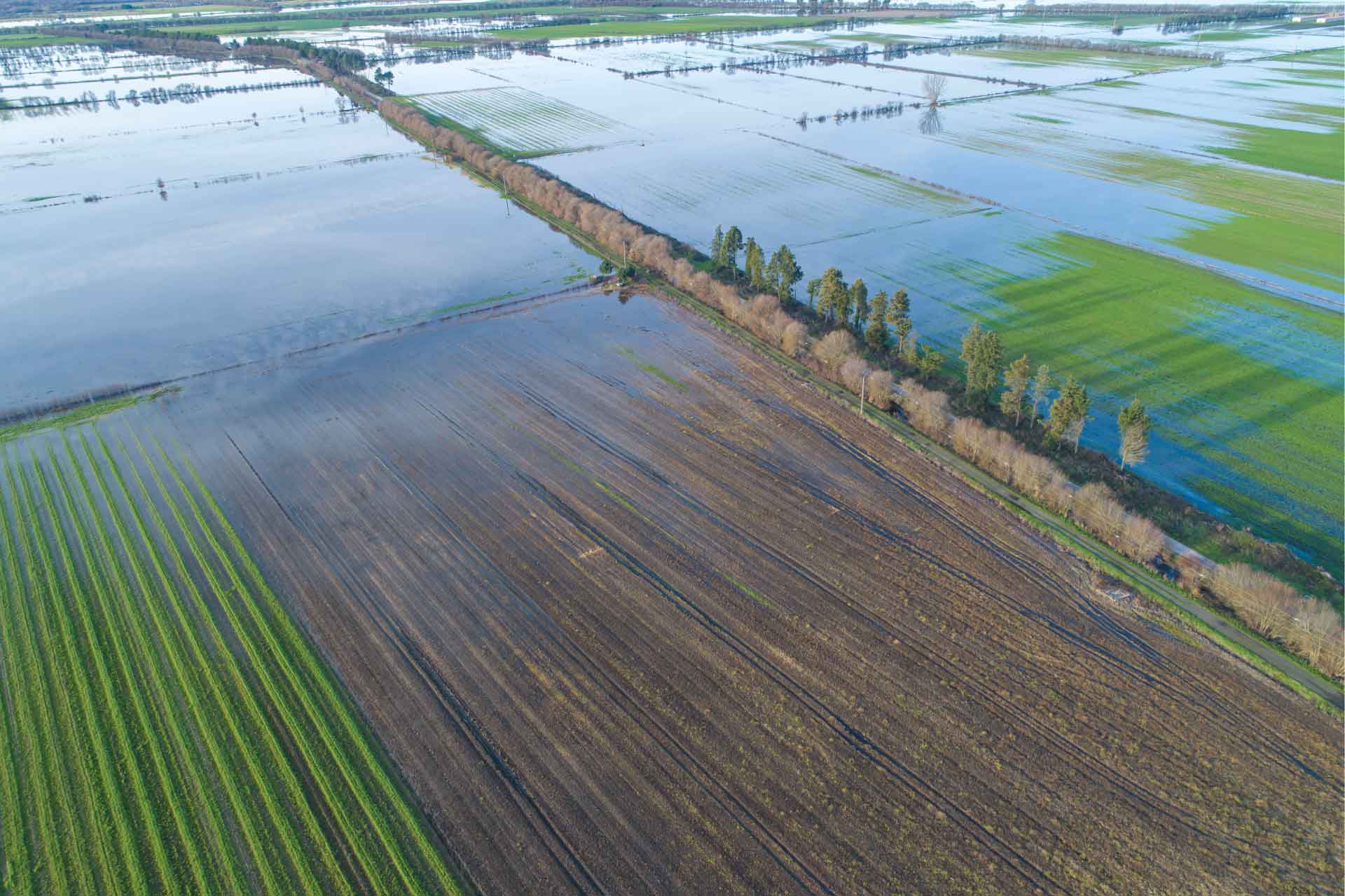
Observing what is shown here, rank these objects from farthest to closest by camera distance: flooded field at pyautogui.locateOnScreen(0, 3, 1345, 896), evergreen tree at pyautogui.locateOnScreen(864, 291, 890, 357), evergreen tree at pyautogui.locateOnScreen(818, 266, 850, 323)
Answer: evergreen tree at pyautogui.locateOnScreen(818, 266, 850, 323), evergreen tree at pyautogui.locateOnScreen(864, 291, 890, 357), flooded field at pyautogui.locateOnScreen(0, 3, 1345, 896)

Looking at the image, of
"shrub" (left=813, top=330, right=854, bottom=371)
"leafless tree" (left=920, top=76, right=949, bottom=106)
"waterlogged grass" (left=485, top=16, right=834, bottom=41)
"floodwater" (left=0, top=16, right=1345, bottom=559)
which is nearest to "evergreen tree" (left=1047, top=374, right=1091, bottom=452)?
"floodwater" (left=0, top=16, right=1345, bottom=559)

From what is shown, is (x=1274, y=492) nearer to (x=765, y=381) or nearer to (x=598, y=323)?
(x=765, y=381)

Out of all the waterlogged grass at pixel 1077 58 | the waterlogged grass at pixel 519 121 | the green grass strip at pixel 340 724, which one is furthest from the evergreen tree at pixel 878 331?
the waterlogged grass at pixel 1077 58

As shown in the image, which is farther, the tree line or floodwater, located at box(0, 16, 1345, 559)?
floodwater, located at box(0, 16, 1345, 559)

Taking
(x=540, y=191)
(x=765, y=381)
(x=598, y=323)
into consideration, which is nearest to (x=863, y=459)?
(x=765, y=381)

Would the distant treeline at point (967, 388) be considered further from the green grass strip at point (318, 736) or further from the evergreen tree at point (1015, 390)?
the green grass strip at point (318, 736)

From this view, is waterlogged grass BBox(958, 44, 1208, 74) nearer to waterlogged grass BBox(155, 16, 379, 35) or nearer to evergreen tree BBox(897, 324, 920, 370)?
evergreen tree BBox(897, 324, 920, 370)
